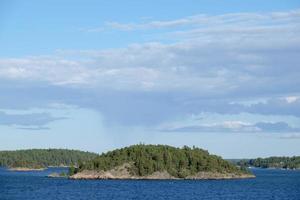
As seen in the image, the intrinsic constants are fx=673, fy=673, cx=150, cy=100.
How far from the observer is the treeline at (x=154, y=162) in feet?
620

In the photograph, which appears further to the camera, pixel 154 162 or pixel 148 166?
pixel 154 162

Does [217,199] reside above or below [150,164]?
below

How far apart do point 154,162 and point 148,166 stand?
2331 millimetres

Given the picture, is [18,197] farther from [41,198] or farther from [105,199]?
[105,199]

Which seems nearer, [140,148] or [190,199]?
[190,199]

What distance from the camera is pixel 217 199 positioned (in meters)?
105

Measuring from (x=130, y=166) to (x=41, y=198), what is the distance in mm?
89995

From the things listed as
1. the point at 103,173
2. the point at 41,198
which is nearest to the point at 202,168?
the point at 103,173

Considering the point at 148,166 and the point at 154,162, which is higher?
the point at 154,162

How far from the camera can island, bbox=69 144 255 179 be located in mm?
189250

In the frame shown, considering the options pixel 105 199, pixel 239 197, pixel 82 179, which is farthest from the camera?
pixel 82 179

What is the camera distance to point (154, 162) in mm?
190125

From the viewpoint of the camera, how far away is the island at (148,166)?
621ft

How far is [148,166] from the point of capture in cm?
18888
